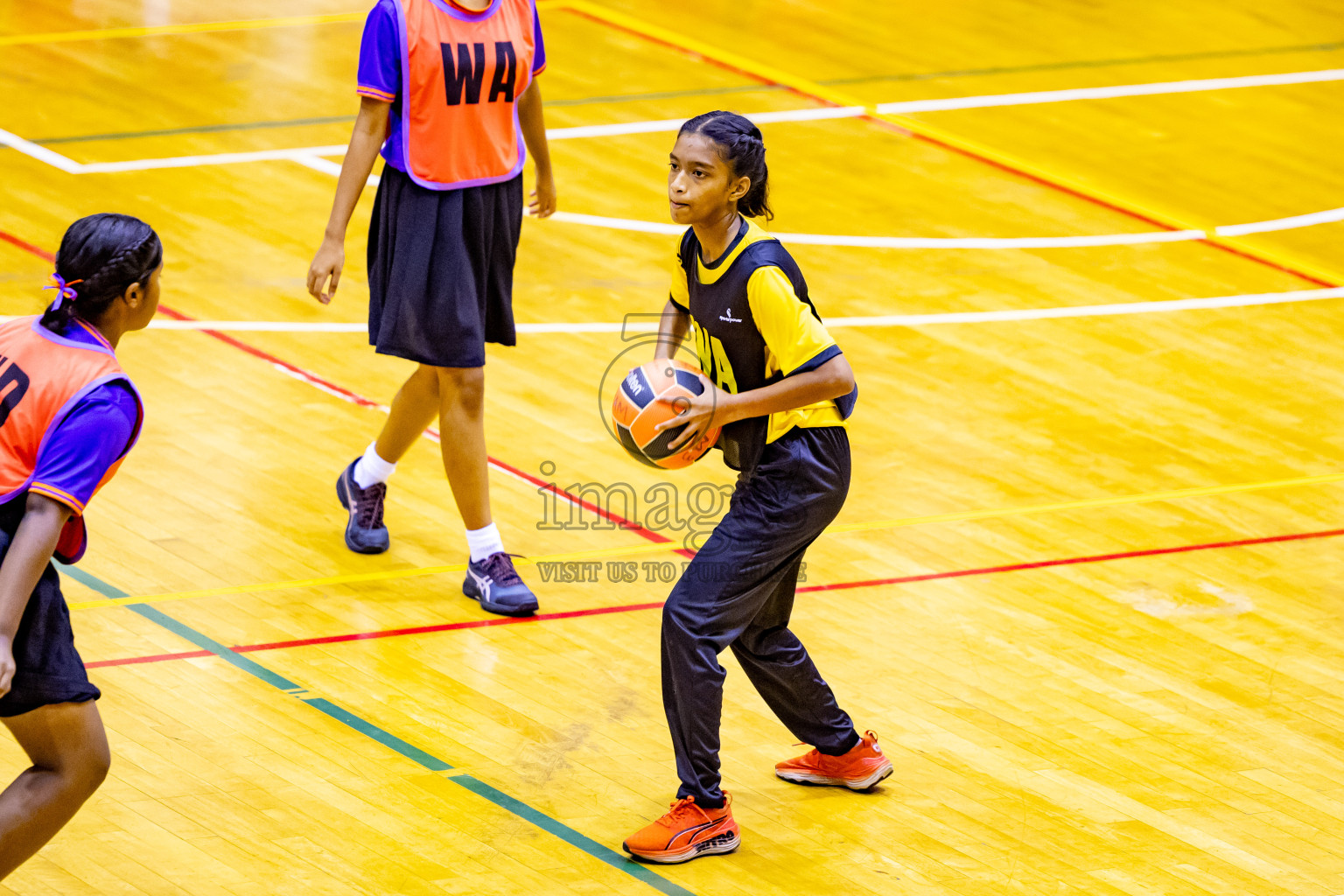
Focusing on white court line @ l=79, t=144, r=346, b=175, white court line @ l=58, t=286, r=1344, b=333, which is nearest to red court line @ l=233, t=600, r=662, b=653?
white court line @ l=58, t=286, r=1344, b=333

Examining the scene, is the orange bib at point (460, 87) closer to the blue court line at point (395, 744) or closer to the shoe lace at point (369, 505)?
the shoe lace at point (369, 505)

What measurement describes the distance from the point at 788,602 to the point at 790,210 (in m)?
5.05

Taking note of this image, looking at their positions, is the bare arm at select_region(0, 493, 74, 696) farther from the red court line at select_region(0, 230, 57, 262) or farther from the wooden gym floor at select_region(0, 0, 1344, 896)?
the red court line at select_region(0, 230, 57, 262)

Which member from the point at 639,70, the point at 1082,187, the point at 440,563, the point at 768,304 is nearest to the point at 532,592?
the point at 440,563

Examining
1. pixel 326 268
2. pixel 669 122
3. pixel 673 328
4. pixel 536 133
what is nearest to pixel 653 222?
pixel 669 122

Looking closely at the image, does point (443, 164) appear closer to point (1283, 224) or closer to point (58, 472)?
point (58, 472)

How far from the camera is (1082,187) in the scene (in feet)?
33.9

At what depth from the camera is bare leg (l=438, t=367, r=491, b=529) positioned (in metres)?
5.95

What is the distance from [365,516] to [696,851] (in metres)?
2.05

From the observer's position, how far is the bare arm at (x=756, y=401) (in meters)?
4.58

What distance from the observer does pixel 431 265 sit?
5914 mm

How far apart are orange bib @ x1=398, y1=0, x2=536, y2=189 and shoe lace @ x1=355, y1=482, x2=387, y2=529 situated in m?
1.05

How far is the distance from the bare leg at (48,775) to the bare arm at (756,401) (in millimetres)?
1465

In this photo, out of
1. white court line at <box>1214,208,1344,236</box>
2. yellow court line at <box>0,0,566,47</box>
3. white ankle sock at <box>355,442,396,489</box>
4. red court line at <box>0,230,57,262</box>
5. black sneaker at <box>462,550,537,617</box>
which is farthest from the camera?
yellow court line at <box>0,0,566,47</box>
